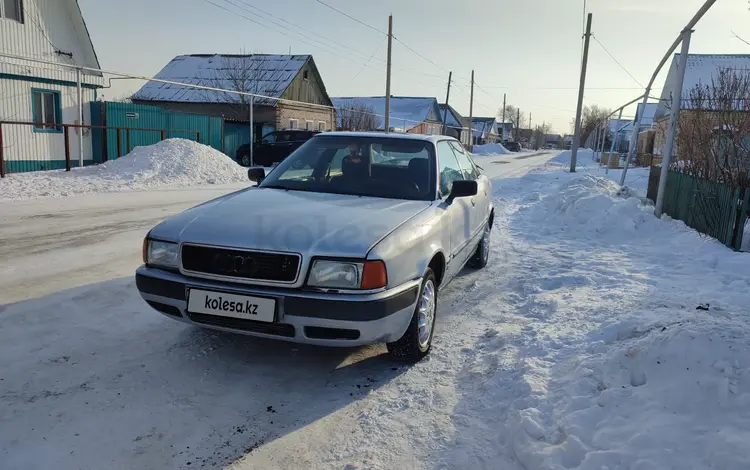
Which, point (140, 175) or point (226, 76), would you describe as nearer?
point (140, 175)

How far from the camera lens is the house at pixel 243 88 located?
3145cm

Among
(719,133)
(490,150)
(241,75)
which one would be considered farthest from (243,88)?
(490,150)

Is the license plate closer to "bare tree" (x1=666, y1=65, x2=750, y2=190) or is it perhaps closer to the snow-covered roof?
"bare tree" (x1=666, y1=65, x2=750, y2=190)

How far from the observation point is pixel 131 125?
66.4 ft

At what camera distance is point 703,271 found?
6.29 metres

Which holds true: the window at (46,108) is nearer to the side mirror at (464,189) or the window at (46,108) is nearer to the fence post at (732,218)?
the side mirror at (464,189)

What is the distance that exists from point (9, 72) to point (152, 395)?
57.3ft

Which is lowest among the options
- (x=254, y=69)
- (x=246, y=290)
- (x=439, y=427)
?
(x=439, y=427)

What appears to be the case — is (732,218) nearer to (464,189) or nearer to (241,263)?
(464,189)

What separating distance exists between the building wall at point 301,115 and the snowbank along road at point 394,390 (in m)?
27.1

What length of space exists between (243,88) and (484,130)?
72.9 meters

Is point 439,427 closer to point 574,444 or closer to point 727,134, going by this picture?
point 574,444

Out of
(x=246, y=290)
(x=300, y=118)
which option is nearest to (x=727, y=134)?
(x=246, y=290)

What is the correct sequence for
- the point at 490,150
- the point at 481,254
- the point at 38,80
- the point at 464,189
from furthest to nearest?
the point at 490,150, the point at 38,80, the point at 481,254, the point at 464,189
